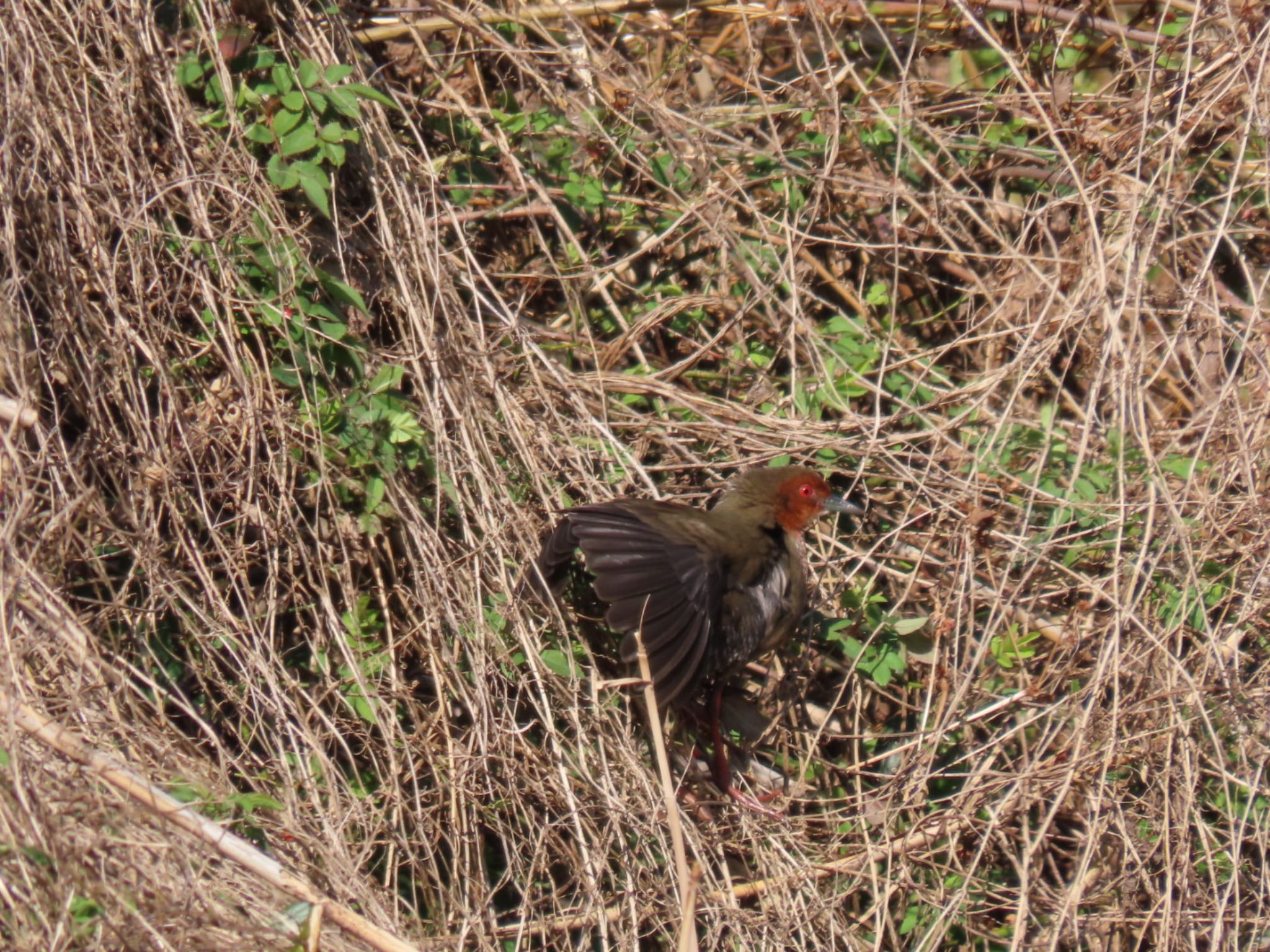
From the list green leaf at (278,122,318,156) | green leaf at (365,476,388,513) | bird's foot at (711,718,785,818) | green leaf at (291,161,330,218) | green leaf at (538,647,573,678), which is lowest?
bird's foot at (711,718,785,818)

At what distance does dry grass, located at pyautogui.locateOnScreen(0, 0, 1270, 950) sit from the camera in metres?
3.76

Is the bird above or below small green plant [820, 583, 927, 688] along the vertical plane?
above

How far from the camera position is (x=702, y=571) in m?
3.99

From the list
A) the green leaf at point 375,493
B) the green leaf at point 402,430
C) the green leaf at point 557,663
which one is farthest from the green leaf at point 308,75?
the green leaf at point 557,663

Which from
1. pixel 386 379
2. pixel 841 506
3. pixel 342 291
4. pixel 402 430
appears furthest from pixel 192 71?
pixel 841 506

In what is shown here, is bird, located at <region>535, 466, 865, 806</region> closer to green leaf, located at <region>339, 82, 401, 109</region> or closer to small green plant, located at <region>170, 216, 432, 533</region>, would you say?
small green plant, located at <region>170, 216, 432, 533</region>

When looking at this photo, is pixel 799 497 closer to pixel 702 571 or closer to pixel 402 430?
pixel 702 571

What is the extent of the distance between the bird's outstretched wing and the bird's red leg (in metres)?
0.32

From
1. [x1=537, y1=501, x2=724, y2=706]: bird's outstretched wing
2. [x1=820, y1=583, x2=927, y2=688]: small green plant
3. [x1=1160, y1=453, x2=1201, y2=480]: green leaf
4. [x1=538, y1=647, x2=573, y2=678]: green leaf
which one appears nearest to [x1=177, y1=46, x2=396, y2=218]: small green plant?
[x1=537, y1=501, x2=724, y2=706]: bird's outstretched wing

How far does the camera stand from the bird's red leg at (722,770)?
4.06 meters

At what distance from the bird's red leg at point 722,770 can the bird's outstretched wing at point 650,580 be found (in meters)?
0.32

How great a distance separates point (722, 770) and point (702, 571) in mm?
664

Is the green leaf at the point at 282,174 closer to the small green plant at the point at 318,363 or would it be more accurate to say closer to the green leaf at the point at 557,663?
the small green plant at the point at 318,363

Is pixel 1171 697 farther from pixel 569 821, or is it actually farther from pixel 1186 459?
pixel 569 821
